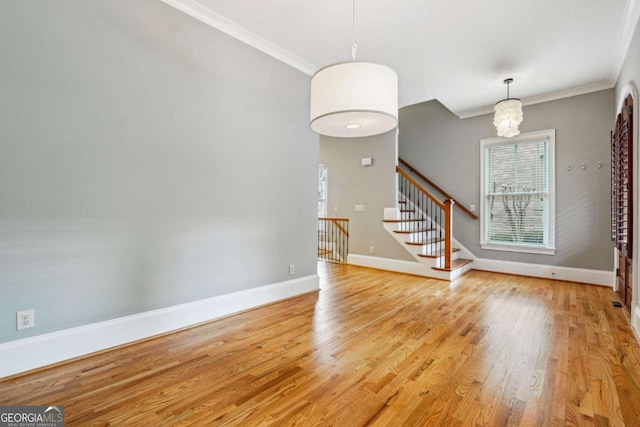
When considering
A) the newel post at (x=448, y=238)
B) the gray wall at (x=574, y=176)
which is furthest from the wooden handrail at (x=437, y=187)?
the newel post at (x=448, y=238)

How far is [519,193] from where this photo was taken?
5008 millimetres

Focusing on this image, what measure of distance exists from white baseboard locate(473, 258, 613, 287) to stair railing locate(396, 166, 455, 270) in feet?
2.66

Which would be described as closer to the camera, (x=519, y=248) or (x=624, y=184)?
(x=624, y=184)

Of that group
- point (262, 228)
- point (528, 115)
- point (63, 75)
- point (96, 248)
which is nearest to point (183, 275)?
point (96, 248)

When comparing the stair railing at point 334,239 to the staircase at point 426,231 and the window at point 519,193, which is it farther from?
the window at point 519,193

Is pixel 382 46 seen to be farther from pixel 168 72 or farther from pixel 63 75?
pixel 63 75

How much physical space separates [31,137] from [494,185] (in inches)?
236

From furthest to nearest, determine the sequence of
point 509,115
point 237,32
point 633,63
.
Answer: point 509,115 → point 237,32 → point 633,63

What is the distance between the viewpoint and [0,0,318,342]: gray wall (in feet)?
6.56

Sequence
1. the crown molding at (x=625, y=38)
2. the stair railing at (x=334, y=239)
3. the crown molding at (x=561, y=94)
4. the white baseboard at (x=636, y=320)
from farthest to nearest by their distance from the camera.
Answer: the stair railing at (x=334, y=239)
the crown molding at (x=561, y=94)
the crown molding at (x=625, y=38)
the white baseboard at (x=636, y=320)

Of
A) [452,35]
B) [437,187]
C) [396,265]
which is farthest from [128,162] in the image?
[437,187]

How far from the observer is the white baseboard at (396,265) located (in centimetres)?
477

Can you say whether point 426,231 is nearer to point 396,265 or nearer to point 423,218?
point 423,218

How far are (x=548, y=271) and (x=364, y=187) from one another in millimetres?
3298
